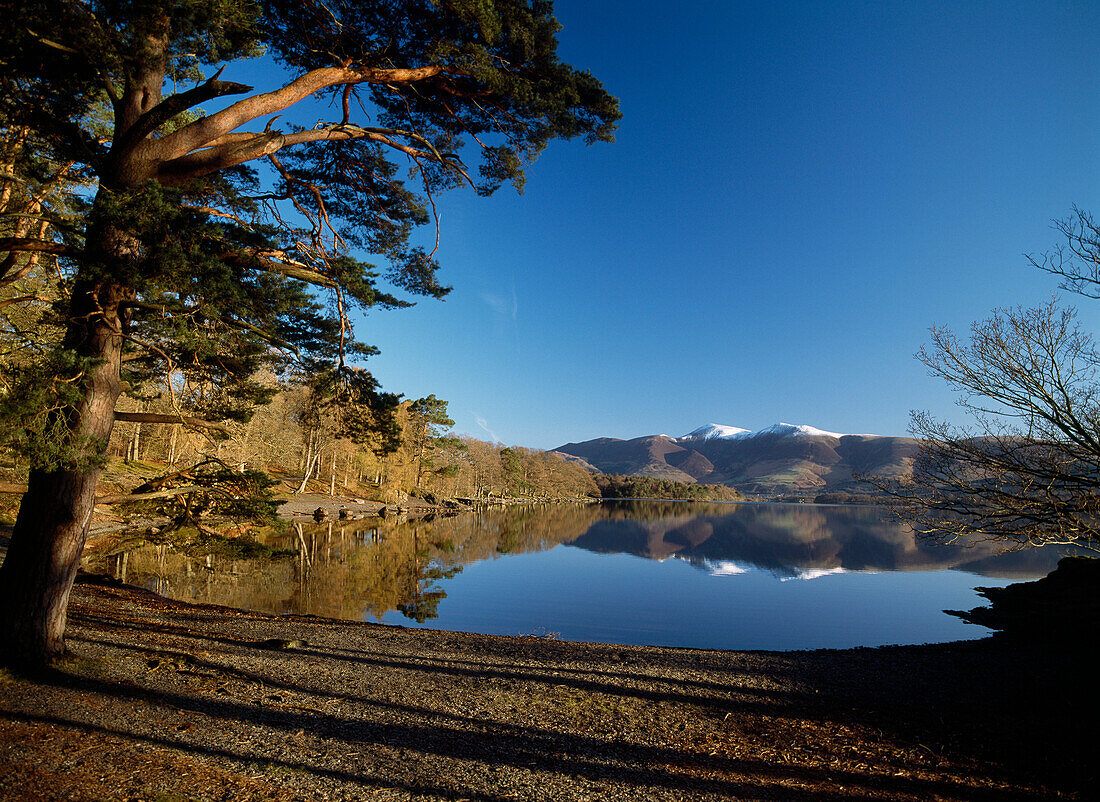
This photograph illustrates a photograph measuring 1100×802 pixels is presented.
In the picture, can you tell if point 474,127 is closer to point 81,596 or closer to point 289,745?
point 289,745

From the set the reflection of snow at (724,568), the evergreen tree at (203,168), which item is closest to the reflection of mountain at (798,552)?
the reflection of snow at (724,568)

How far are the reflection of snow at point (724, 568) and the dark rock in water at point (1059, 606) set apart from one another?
45.1 feet

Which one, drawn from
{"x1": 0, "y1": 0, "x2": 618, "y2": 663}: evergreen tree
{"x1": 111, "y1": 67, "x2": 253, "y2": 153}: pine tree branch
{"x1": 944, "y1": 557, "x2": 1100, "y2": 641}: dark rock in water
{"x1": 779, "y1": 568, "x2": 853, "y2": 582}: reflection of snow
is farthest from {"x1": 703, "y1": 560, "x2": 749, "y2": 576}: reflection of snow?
{"x1": 111, "y1": 67, "x2": 253, "y2": 153}: pine tree branch

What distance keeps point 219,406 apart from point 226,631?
4.01 meters

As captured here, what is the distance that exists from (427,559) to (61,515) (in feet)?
66.4

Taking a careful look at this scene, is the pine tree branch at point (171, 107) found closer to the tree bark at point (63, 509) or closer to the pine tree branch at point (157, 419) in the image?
the tree bark at point (63, 509)

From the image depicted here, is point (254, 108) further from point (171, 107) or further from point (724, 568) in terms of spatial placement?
point (724, 568)

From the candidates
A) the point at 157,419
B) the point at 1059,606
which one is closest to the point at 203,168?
the point at 157,419

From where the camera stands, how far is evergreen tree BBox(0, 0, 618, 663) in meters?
4.75

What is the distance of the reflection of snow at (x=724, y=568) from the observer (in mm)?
28281

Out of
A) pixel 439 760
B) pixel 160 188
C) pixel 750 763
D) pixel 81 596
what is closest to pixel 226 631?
pixel 81 596

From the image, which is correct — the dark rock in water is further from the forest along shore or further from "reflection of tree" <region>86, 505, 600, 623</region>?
"reflection of tree" <region>86, 505, 600, 623</region>

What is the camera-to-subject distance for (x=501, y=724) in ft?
16.5

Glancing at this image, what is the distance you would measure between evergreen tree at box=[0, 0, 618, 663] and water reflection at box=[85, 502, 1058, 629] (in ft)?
7.98
